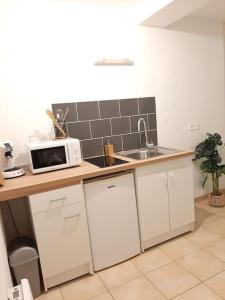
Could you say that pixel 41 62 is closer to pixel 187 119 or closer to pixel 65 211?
pixel 65 211

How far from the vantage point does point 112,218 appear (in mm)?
1982

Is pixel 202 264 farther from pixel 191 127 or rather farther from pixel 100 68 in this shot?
pixel 100 68

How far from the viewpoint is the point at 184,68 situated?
2867 mm

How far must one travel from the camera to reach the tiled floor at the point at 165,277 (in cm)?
170

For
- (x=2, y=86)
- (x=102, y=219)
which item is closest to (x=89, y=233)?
(x=102, y=219)

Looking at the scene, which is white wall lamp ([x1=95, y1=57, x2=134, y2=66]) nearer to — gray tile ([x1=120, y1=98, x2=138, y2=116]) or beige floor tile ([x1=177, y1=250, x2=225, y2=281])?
gray tile ([x1=120, y1=98, x2=138, y2=116])

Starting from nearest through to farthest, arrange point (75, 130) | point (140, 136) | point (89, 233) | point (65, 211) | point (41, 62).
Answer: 1. point (65, 211)
2. point (89, 233)
3. point (41, 62)
4. point (75, 130)
5. point (140, 136)

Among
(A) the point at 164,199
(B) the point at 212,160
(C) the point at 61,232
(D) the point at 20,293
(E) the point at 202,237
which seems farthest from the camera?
(B) the point at 212,160

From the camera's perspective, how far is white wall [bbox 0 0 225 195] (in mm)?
2070

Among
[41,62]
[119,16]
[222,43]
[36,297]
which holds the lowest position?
[36,297]

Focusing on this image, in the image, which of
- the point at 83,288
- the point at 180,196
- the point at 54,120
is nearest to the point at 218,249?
the point at 180,196

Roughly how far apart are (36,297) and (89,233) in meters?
0.60

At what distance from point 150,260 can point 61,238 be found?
2.72 feet

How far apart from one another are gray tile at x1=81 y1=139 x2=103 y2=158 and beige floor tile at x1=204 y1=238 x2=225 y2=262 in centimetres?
137
